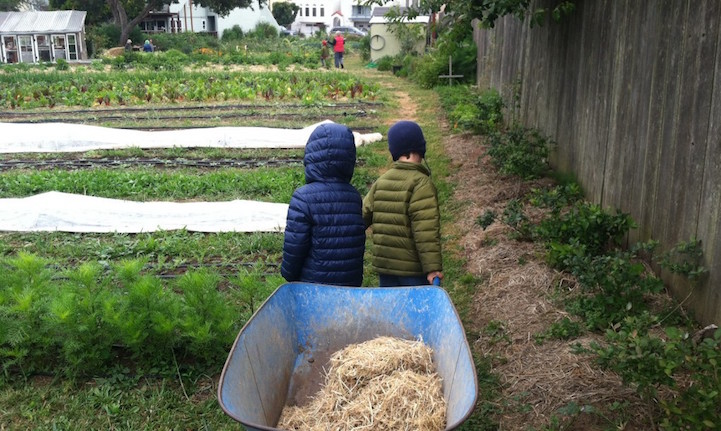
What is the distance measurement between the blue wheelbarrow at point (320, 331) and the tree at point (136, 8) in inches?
1706

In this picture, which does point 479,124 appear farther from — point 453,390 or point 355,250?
point 453,390

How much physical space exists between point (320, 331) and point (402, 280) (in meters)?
1.00

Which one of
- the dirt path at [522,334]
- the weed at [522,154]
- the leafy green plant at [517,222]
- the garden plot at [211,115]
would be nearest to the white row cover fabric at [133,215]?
the dirt path at [522,334]

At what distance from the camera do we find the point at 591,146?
Result: 19.8 feet

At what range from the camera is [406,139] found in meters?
4.11

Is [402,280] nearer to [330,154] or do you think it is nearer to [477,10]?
[330,154]

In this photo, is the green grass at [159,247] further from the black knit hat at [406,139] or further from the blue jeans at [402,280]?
the black knit hat at [406,139]

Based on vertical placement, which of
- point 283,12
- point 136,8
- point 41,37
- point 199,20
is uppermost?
point 283,12

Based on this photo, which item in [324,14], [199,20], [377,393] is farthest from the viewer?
[324,14]

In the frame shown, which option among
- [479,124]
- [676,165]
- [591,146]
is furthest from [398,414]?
[479,124]

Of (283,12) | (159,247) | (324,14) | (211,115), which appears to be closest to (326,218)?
(159,247)

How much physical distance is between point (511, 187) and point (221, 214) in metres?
3.21

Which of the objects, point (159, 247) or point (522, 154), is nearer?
point (159, 247)

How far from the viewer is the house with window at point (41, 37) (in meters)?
36.9
